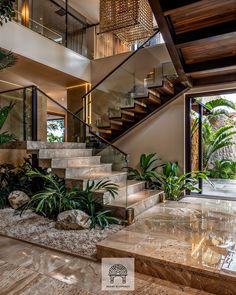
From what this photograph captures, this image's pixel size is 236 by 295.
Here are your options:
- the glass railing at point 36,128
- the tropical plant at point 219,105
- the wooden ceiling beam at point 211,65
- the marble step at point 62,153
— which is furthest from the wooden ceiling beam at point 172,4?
the tropical plant at point 219,105

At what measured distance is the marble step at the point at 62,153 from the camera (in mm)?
4480

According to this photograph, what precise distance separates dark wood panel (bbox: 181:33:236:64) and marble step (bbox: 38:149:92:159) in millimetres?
2861

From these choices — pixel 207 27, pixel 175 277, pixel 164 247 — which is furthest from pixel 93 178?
pixel 207 27

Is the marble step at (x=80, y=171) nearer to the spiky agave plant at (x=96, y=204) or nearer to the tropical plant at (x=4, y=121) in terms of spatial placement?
the spiky agave plant at (x=96, y=204)

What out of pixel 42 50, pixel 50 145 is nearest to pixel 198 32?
pixel 50 145

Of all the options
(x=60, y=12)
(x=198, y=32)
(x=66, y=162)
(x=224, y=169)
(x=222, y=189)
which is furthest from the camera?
(x=60, y=12)

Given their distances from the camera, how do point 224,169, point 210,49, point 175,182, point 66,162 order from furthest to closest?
1. point 224,169
2. point 175,182
3. point 66,162
4. point 210,49

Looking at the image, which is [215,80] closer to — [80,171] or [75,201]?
[80,171]

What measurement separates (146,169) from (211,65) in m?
3.04

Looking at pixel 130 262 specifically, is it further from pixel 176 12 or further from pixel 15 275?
pixel 176 12

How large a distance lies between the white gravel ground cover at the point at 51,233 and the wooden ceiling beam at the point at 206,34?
2.61 metres

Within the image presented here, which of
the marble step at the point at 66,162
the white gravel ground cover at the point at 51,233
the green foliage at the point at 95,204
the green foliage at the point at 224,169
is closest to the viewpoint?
the white gravel ground cover at the point at 51,233

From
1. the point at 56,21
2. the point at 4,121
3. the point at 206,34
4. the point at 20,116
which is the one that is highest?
the point at 56,21

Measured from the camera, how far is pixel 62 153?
4879 millimetres
